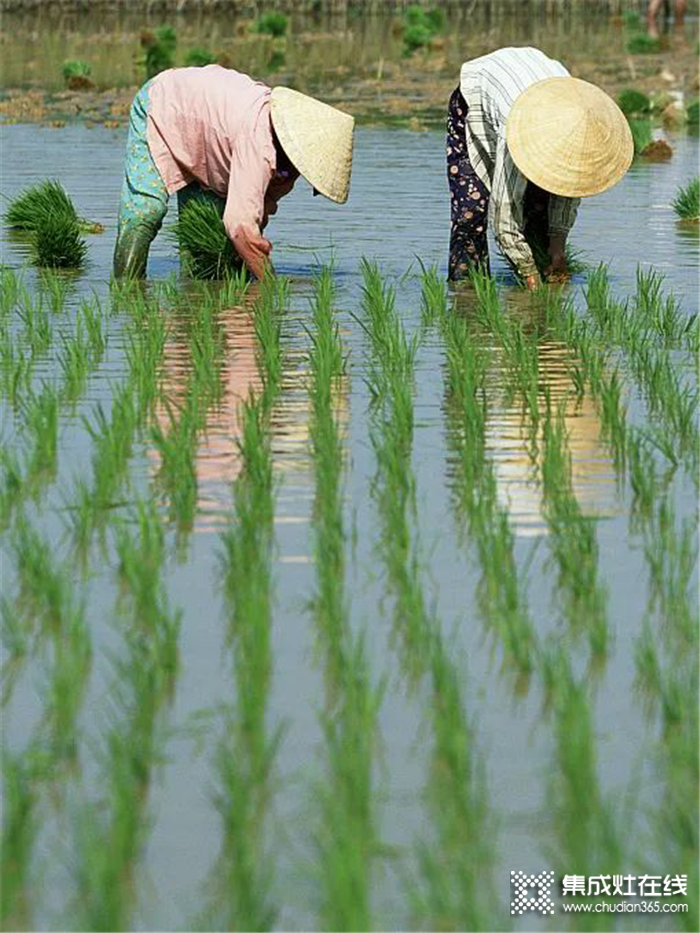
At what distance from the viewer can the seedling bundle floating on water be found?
819cm

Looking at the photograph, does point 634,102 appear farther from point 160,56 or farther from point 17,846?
point 17,846

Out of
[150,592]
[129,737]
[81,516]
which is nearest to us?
[129,737]

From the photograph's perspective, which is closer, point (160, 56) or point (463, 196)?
point (463, 196)

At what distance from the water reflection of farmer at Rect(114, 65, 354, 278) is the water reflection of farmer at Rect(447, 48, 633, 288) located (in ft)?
1.82

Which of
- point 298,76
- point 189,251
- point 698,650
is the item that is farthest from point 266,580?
point 298,76

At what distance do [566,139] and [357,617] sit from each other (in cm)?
350

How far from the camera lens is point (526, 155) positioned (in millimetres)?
7023

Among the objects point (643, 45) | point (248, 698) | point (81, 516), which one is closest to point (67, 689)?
point (248, 698)

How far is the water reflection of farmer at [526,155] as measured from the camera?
23.1ft

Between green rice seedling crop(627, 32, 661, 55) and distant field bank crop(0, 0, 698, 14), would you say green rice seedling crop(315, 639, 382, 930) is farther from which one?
distant field bank crop(0, 0, 698, 14)

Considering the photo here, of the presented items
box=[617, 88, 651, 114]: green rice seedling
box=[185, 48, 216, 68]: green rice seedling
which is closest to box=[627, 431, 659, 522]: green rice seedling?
box=[617, 88, 651, 114]: green rice seedling

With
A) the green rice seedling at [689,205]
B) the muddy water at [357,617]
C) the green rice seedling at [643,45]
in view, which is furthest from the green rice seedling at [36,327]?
the green rice seedling at [643,45]

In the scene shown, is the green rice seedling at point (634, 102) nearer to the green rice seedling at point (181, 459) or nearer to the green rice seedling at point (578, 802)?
the green rice seedling at point (181, 459)

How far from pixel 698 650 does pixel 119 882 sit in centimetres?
134
